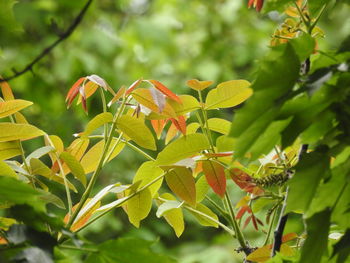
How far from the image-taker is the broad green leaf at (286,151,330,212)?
18.2 inches

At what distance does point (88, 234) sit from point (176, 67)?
155 centimetres

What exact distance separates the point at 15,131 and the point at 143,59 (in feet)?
13.1

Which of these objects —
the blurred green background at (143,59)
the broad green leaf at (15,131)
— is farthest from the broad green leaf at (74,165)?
the blurred green background at (143,59)

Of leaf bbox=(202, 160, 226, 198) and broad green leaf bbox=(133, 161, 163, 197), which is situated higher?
leaf bbox=(202, 160, 226, 198)

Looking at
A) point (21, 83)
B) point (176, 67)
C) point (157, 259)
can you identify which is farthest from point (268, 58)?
point (176, 67)

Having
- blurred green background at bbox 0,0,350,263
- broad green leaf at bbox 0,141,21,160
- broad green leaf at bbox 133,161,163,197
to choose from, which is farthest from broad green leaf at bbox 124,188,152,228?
blurred green background at bbox 0,0,350,263

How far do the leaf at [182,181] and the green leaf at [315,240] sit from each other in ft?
0.58

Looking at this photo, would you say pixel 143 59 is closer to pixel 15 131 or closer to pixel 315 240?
pixel 15 131

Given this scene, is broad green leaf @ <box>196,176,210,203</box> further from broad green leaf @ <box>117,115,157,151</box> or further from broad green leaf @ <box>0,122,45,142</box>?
broad green leaf @ <box>0,122,45,142</box>

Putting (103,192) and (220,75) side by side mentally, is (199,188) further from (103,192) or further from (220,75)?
(220,75)

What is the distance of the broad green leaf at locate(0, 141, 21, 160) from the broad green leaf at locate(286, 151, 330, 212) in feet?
1.05

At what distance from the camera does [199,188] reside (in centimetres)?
71

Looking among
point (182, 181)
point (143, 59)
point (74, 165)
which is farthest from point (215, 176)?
point (143, 59)

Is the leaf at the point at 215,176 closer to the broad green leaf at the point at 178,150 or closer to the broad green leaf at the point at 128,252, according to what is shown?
the broad green leaf at the point at 178,150
